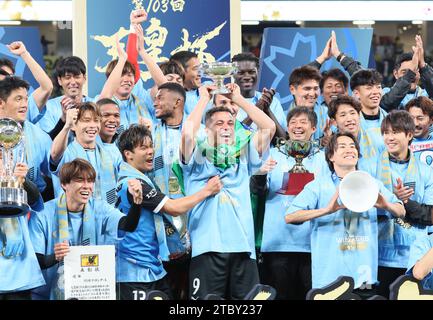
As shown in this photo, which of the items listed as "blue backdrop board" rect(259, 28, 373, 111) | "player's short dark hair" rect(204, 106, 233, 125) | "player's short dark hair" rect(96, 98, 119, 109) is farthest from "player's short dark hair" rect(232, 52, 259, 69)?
"player's short dark hair" rect(96, 98, 119, 109)

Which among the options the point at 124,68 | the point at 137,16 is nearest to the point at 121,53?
the point at 124,68

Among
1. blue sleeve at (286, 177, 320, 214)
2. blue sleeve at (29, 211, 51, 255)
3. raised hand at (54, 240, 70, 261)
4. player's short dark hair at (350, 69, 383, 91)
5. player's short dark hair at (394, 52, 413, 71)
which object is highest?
player's short dark hair at (394, 52, 413, 71)

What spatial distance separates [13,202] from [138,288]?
1001 mm

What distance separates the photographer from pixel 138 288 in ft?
26.4

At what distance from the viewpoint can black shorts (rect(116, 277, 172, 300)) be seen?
8.02 metres

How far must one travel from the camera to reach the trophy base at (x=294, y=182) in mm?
8242

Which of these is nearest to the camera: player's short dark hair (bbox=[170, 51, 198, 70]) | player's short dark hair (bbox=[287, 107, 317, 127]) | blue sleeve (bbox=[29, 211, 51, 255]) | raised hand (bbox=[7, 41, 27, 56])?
blue sleeve (bbox=[29, 211, 51, 255])

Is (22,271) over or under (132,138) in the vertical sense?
under

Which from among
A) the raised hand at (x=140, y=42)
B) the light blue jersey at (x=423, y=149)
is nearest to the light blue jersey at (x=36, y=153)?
the raised hand at (x=140, y=42)

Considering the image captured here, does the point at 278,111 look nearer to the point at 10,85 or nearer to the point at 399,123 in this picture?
the point at 399,123

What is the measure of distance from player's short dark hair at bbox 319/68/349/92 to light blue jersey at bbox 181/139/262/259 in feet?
3.23

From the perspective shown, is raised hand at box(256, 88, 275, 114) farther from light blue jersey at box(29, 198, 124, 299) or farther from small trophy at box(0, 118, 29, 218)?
small trophy at box(0, 118, 29, 218)
